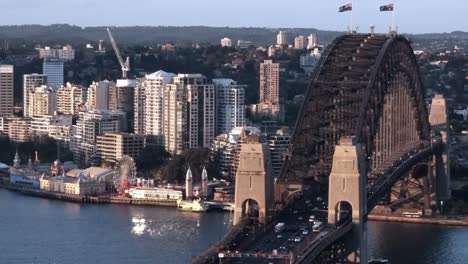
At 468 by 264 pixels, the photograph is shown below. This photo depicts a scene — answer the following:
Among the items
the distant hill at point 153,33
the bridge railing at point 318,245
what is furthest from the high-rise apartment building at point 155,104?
the distant hill at point 153,33

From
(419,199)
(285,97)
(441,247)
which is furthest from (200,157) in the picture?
(285,97)

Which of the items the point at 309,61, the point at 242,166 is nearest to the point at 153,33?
the point at 309,61

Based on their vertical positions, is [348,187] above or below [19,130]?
below

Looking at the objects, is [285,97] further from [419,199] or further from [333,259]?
[333,259]

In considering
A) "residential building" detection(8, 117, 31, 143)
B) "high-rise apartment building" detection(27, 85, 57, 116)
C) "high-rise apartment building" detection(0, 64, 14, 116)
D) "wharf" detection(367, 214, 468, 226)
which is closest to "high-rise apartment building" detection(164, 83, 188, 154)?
"residential building" detection(8, 117, 31, 143)

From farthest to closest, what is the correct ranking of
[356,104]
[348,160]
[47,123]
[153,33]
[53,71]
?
1. [153,33]
2. [53,71]
3. [47,123]
4. [356,104]
5. [348,160]

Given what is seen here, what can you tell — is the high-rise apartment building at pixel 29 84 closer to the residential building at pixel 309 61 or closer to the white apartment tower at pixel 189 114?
the white apartment tower at pixel 189 114

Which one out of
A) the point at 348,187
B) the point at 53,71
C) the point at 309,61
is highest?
the point at 309,61

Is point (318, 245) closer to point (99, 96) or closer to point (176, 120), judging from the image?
point (176, 120)
